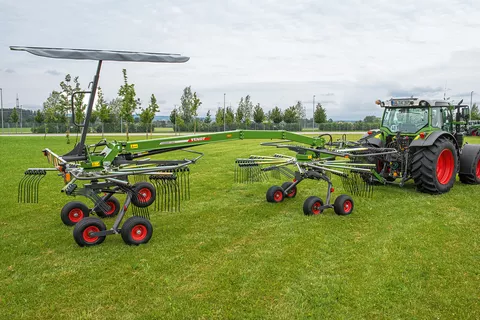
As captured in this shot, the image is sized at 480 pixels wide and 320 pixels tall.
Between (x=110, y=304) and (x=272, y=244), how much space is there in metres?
2.63

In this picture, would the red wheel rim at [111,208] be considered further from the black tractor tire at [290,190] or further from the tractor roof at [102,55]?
the black tractor tire at [290,190]

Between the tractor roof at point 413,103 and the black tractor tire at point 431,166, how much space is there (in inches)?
35.6

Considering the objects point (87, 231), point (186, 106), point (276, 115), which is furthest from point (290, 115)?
point (87, 231)

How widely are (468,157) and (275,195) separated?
5520 millimetres

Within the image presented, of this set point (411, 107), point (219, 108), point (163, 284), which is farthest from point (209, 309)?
point (219, 108)

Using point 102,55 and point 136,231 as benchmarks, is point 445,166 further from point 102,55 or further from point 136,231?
point 102,55

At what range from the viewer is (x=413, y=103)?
9805 mm

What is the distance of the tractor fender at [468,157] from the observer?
10.3 meters

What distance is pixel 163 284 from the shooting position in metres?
4.74

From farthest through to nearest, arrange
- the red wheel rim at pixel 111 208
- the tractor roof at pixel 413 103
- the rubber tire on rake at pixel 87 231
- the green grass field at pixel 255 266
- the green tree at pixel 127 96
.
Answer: the green tree at pixel 127 96 → the tractor roof at pixel 413 103 → the red wheel rim at pixel 111 208 → the rubber tire on rake at pixel 87 231 → the green grass field at pixel 255 266

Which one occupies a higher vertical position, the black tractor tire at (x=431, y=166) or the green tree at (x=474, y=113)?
the green tree at (x=474, y=113)

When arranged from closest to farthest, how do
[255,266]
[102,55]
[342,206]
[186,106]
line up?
[255,266] < [102,55] < [342,206] < [186,106]

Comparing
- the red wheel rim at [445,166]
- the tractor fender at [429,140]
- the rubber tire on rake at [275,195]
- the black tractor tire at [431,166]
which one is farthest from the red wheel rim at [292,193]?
the red wheel rim at [445,166]

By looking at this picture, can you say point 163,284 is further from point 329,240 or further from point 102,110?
point 102,110
